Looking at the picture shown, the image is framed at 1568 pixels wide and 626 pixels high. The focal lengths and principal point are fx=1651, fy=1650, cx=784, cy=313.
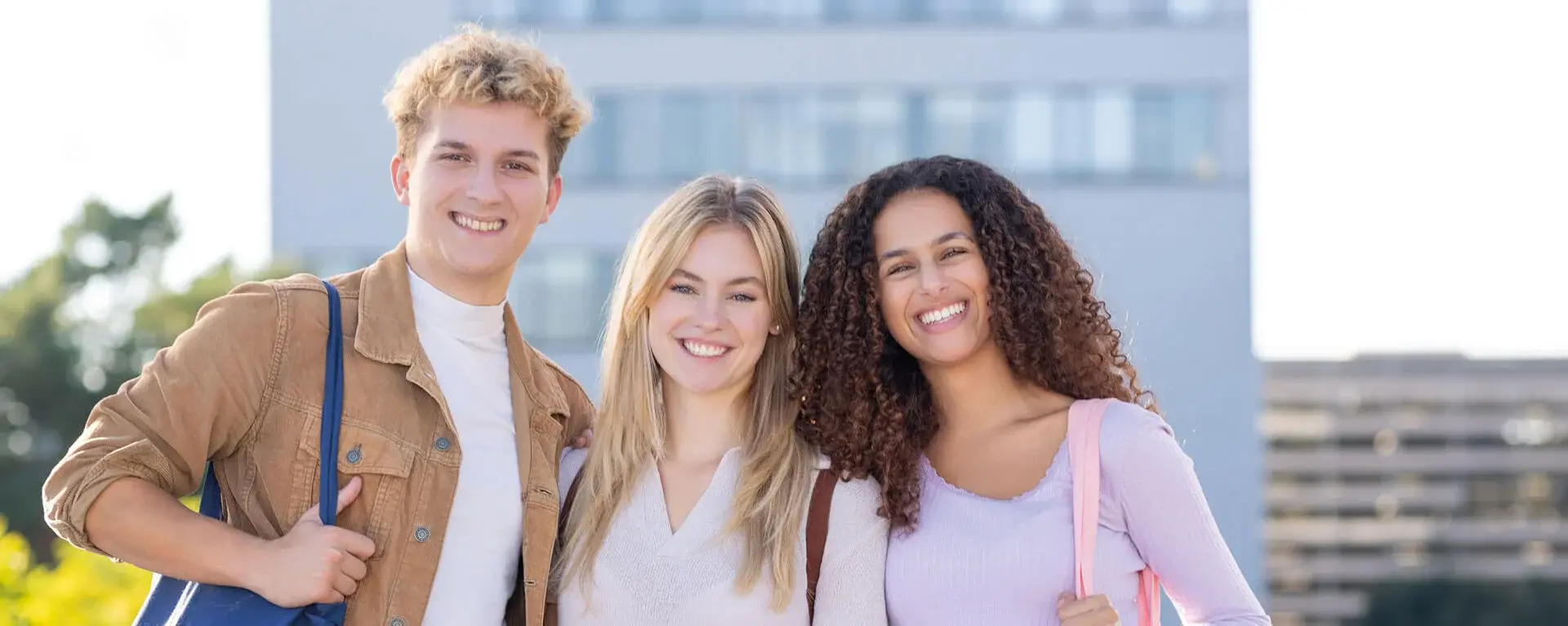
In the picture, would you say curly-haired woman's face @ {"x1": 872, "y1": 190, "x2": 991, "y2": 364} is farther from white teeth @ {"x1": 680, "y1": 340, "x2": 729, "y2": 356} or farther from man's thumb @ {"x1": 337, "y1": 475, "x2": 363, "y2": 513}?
man's thumb @ {"x1": 337, "y1": 475, "x2": 363, "y2": 513}

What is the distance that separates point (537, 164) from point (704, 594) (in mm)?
1164

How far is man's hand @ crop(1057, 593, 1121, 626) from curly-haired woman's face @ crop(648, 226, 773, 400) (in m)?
1.02

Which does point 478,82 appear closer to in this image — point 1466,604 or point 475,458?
point 475,458

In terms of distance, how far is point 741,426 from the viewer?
4.31 m

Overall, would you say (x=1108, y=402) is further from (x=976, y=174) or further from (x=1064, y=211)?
(x=1064, y=211)

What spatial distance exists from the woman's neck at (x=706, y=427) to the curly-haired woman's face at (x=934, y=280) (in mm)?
475

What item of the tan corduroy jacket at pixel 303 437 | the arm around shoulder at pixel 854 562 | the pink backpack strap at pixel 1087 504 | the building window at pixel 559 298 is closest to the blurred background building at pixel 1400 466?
the building window at pixel 559 298

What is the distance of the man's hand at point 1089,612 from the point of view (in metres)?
3.74

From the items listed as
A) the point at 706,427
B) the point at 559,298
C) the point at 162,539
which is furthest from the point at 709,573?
the point at 559,298

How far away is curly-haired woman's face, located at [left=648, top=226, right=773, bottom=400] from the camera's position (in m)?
4.15

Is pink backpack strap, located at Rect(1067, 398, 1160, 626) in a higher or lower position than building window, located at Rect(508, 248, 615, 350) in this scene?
lower

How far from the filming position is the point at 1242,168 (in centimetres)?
2856

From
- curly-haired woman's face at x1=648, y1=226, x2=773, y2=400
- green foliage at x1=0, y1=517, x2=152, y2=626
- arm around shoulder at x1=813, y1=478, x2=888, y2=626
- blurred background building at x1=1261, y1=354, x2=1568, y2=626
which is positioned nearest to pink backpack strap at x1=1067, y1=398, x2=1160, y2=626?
arm around shoulder at x1=813, y1=478, x2=888, y2=626

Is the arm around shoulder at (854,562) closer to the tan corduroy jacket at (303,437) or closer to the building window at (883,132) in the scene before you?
the tan corduroy jacket at (303,437)
